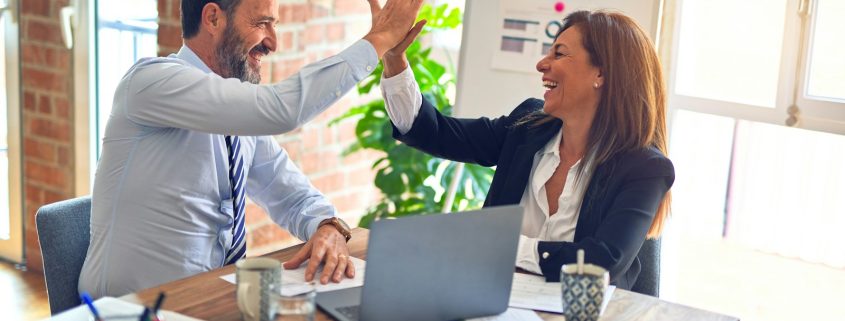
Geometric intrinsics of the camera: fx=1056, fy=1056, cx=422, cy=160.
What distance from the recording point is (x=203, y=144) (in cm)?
216

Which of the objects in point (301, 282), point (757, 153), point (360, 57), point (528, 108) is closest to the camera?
point (301, 282)

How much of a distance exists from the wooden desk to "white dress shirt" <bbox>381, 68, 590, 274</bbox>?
29 centimetres

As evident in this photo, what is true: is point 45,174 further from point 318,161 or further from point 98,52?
point 318,161

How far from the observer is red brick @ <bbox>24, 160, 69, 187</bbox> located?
3879 mm

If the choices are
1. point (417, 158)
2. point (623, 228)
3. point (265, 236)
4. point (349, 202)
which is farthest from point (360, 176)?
point (623, 228)

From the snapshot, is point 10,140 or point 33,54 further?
point 10,140

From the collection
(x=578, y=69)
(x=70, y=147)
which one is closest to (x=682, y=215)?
(x=578, y=69)

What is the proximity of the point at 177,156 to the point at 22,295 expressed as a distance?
1882 mm

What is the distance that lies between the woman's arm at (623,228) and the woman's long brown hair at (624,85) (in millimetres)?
95

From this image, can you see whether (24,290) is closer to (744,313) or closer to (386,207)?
(386,207)

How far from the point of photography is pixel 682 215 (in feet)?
11.3

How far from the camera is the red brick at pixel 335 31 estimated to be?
147 inches

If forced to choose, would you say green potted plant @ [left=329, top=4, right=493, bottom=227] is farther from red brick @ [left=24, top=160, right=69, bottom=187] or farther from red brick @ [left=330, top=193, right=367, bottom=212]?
red brick @ [left=24, top=160, right=69, bottom=187]

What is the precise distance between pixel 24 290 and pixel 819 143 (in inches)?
107
